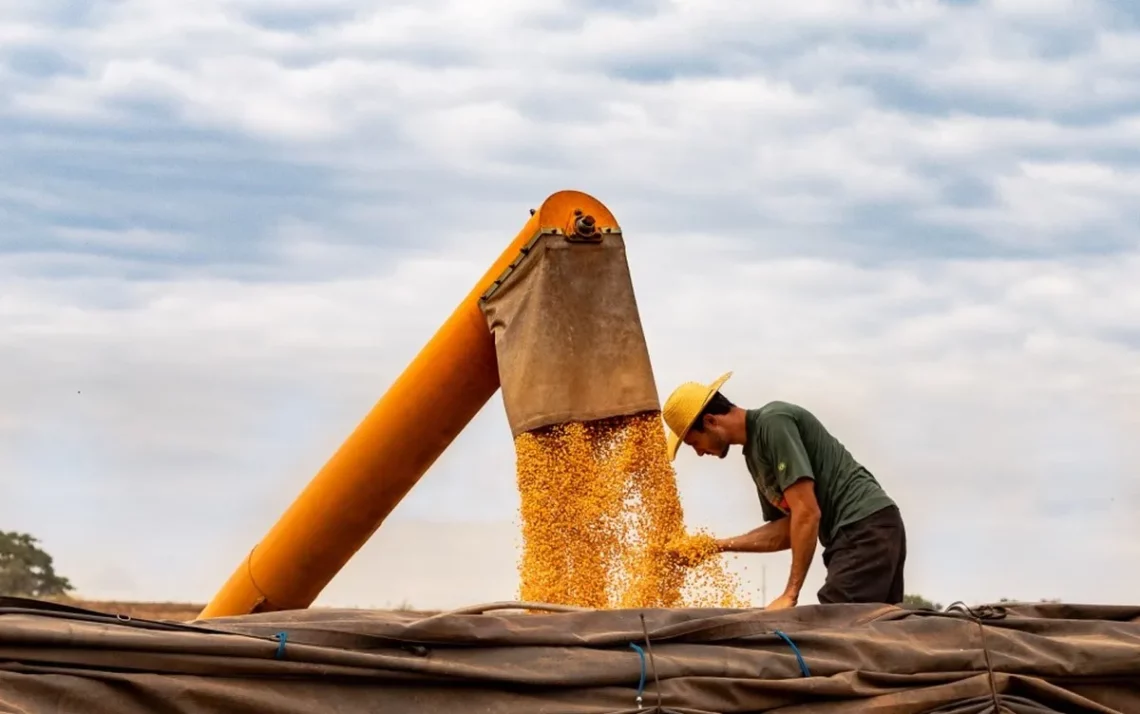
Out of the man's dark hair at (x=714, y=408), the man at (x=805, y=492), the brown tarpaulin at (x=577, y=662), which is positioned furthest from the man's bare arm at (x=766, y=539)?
the brown tarpaulin at (x=577, y=662)

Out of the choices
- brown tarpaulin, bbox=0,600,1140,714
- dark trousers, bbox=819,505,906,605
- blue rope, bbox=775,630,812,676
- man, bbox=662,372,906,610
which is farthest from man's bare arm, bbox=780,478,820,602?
blue rope, bbox=775,630,812,676

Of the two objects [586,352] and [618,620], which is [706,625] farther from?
→ [586,352]

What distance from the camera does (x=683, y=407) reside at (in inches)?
240

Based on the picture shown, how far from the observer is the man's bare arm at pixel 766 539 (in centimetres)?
619

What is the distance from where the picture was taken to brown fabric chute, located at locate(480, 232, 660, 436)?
19.1 ft

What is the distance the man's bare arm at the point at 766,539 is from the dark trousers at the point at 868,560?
26 cm

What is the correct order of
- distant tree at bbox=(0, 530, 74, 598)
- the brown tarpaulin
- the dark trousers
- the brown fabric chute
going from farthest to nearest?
distant tree at bbox=(0, 530, 74, 598) < the dark trousers < the brown fabric chute < the brown tarpaulin

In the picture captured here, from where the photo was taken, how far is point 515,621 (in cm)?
415

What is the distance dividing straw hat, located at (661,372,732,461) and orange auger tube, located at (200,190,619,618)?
724mm

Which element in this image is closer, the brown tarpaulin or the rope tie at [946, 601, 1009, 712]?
the brown tarpaulin

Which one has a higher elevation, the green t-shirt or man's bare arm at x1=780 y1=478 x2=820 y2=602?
the green t-shirt

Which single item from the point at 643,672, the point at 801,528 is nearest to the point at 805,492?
the point at 801,528

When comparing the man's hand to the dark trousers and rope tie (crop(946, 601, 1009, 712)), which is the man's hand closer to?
the dark trousers

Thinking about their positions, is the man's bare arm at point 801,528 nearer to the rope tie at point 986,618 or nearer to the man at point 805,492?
the man at point 805,492
